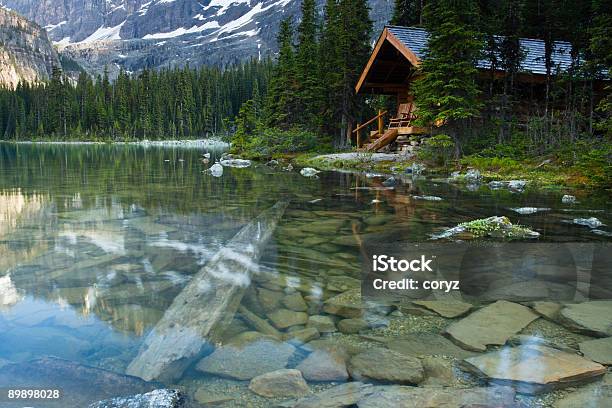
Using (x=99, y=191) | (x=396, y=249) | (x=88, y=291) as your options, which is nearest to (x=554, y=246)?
(x=396, y=249)

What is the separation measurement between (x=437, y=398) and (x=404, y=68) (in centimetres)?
2446

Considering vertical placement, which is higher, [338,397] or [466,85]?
[466,85]

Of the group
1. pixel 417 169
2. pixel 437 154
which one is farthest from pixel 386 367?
pixel 437 154

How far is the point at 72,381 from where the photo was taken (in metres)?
3.00

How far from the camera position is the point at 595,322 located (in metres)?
3.95

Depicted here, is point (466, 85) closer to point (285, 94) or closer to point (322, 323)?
point (322, 323)

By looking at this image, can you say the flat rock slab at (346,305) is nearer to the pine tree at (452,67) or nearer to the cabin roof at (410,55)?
the pine tree at (452,67)

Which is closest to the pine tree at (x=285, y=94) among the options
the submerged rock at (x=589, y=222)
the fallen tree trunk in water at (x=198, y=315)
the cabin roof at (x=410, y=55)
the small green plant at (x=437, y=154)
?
the cabin roof at (x=410, y=55)

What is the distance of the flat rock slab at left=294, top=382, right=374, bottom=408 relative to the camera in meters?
2.80

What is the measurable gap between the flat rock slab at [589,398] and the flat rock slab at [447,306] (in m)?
1.39

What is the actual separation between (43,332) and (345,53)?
27348mm

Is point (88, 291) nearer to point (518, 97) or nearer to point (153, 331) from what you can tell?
point (153, 331)

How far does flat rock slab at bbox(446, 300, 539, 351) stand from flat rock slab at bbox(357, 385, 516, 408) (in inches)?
29.4

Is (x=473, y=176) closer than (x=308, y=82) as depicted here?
Yes
